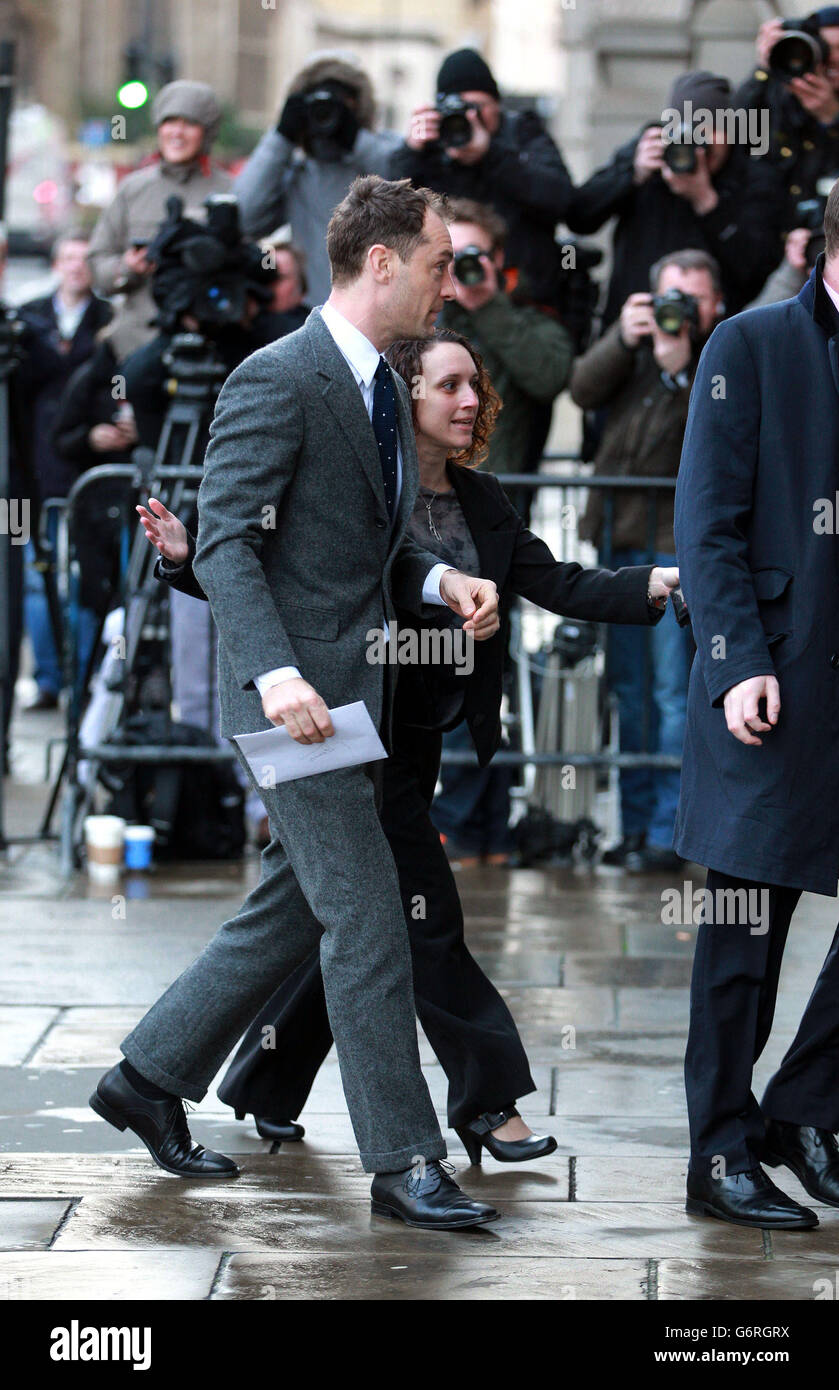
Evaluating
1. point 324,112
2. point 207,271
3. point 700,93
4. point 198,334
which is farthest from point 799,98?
point 198,334

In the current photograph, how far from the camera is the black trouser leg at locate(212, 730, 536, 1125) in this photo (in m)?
4.70

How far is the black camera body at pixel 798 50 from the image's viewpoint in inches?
317

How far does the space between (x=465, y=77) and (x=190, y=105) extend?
51.4 inches

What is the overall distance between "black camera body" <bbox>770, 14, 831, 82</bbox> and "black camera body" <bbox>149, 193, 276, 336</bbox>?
2.08 metres

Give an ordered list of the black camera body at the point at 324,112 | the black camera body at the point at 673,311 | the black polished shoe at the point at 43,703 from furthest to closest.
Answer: the black polished shoe at the point at 43,703
the black camera body at the point at 324,112
the black camera body at the point at 673,311

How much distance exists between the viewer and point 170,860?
8.25m

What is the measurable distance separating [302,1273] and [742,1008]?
1.04 metres

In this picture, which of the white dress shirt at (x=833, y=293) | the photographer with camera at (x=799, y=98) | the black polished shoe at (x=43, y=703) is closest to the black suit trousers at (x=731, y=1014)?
the white dress shirt at (x=833, y=293)

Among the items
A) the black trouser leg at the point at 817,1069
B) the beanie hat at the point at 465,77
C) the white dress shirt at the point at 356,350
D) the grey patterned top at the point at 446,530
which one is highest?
the beanie hat at the point at 465,77

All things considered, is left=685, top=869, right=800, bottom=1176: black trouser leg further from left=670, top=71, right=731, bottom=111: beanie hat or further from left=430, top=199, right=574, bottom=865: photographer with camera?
left=670, top=71, right=731, bottom=111: beanie hat

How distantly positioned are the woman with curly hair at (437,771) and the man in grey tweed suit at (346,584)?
12.6 inches

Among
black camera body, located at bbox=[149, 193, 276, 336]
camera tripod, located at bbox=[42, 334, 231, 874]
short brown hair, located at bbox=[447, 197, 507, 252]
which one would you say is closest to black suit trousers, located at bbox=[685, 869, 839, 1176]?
camera tripod, located at bbox=[42, 334, 231, 874]

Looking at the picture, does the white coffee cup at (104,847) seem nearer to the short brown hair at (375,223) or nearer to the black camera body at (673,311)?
the black camera body at (673,311)

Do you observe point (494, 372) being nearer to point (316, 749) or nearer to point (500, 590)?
point (500, 590)
